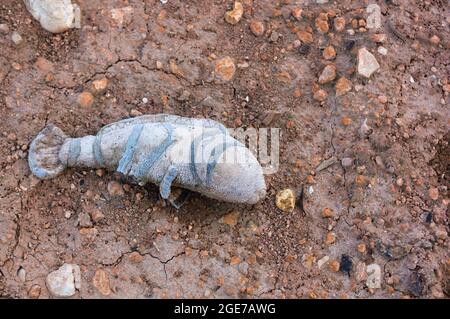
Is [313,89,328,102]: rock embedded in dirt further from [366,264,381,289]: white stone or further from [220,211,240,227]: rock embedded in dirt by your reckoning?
[366,264,381,289]: white stone

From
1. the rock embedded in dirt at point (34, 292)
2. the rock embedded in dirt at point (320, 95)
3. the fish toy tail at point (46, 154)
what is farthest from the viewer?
the rock embedded in dirt at point (320, 95)

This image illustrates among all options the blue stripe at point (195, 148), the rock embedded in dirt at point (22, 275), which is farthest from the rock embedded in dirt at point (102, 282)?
the blue stripe at point (195, 148)

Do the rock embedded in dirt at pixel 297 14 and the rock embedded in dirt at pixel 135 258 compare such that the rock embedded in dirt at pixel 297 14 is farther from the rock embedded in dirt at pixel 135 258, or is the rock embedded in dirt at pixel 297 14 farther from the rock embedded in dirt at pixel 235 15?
the rock embedded in dirt at pixel 135 258

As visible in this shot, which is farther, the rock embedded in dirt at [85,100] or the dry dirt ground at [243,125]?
the rock embedded in dirt at [85,100]

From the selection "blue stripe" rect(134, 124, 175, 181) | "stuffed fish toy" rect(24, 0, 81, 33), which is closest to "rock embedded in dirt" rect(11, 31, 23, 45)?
"stuffed fish toy" rect(24, 0, 81, 33)

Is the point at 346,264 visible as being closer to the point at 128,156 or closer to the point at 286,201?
the point at 286,201

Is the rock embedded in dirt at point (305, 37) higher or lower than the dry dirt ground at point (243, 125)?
higher
